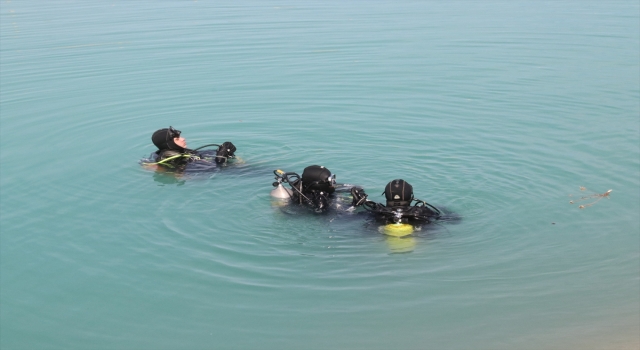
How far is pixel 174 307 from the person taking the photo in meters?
7.58

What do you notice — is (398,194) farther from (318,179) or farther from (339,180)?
(339,180)

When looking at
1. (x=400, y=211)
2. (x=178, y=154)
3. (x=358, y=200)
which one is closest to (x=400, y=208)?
(x=400, y=211)

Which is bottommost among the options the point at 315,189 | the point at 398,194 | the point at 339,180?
the point at 398,194

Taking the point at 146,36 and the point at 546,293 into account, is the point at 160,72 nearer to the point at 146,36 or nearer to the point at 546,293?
the point at 146,36

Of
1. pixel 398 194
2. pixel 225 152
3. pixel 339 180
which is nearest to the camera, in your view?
pixel 398 194

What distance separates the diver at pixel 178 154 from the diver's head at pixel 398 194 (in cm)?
328

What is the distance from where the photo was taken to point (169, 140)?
1138 centimetres

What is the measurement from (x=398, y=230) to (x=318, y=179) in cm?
126

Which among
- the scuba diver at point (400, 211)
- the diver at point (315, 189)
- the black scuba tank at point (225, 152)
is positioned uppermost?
the black scuba tank at point (225, 152)

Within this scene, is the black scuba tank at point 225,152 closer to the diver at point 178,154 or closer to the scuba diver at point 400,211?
the diver at point 178,154

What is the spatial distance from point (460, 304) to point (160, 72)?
12529 mm

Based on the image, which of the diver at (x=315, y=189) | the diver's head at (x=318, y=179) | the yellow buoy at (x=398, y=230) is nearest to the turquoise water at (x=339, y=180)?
the yellow buoy at (x=398, y=230)

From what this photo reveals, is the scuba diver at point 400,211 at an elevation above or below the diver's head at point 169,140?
below

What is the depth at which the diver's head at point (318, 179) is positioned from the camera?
938 cm
